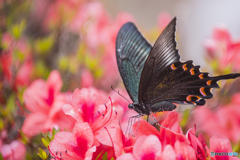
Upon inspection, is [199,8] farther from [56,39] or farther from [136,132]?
[136,132]

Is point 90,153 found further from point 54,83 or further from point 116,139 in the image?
point 54,83

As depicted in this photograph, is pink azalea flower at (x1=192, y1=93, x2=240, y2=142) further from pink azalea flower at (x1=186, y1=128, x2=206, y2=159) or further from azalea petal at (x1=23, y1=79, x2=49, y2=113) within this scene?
azalea petal at (x1=23, y1=79, x2=49, y2=113)

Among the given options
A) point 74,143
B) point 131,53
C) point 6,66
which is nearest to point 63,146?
point 74,143

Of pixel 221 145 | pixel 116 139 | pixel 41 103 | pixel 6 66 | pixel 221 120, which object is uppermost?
pixel 6 66

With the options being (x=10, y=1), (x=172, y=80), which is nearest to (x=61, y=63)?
(x=10, y=1)

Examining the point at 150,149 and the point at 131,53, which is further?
the point at 131,53

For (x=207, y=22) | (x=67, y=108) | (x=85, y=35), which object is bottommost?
(x=207, y=22)
